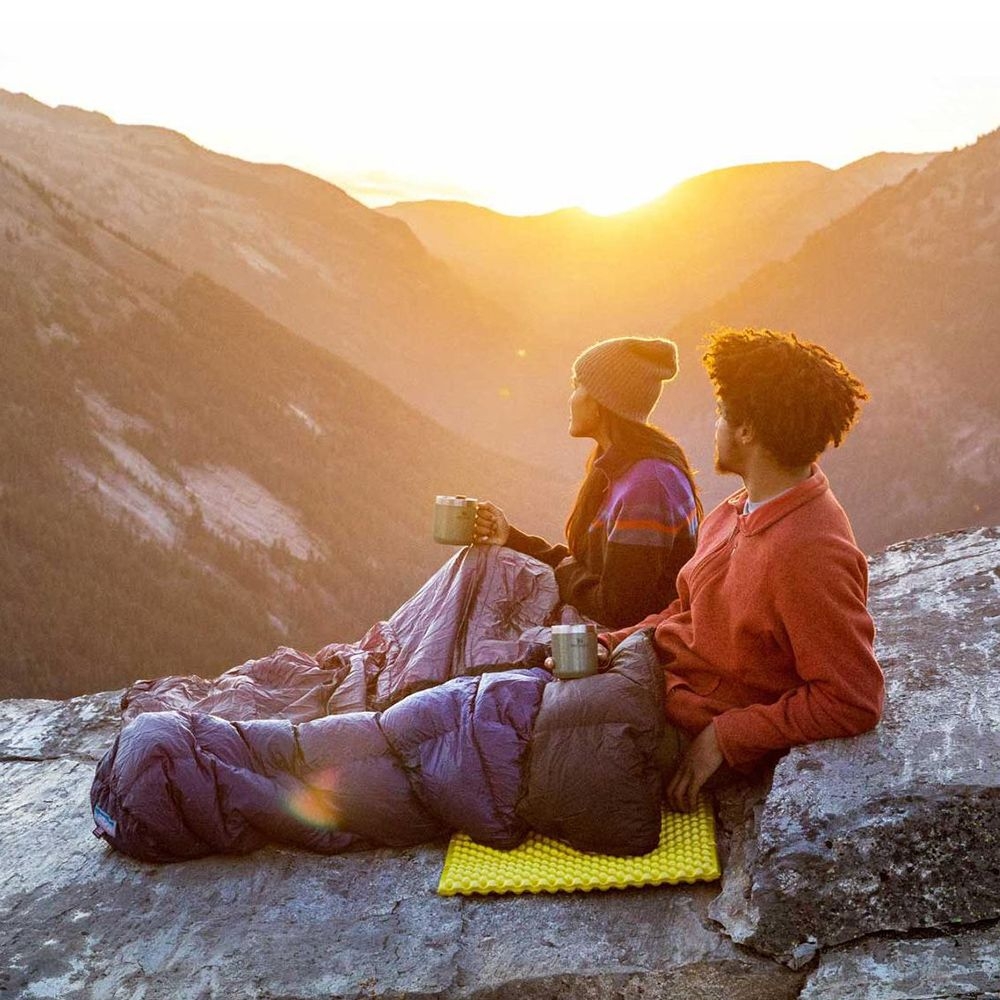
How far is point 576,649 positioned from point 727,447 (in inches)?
28.0

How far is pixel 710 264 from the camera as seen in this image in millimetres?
52031

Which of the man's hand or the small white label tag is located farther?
the small white label tag

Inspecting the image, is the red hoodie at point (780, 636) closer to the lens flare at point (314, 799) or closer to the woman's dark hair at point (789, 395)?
the woman's dark hair at point (789, 395)

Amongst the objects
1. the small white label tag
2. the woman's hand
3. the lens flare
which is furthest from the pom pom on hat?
the small white label tag

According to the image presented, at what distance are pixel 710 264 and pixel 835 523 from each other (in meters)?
52.1

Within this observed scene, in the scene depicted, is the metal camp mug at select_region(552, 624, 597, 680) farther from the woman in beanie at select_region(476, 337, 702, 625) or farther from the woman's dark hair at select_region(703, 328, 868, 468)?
the woman's dark hair at select_region(703, 328, 868, 468)

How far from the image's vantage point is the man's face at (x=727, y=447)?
2627mm

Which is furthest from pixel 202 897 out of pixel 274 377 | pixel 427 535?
pixel 274 377

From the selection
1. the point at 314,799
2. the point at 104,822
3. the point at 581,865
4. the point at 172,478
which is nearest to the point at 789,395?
the point at 581,865

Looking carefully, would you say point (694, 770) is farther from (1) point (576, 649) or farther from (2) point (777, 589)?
(2) point (777, 589)

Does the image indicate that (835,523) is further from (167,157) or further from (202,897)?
(167,157)

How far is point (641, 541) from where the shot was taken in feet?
11.0

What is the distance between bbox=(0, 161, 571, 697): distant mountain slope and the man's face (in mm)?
6232

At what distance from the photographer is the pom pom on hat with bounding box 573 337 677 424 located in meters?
3.65
